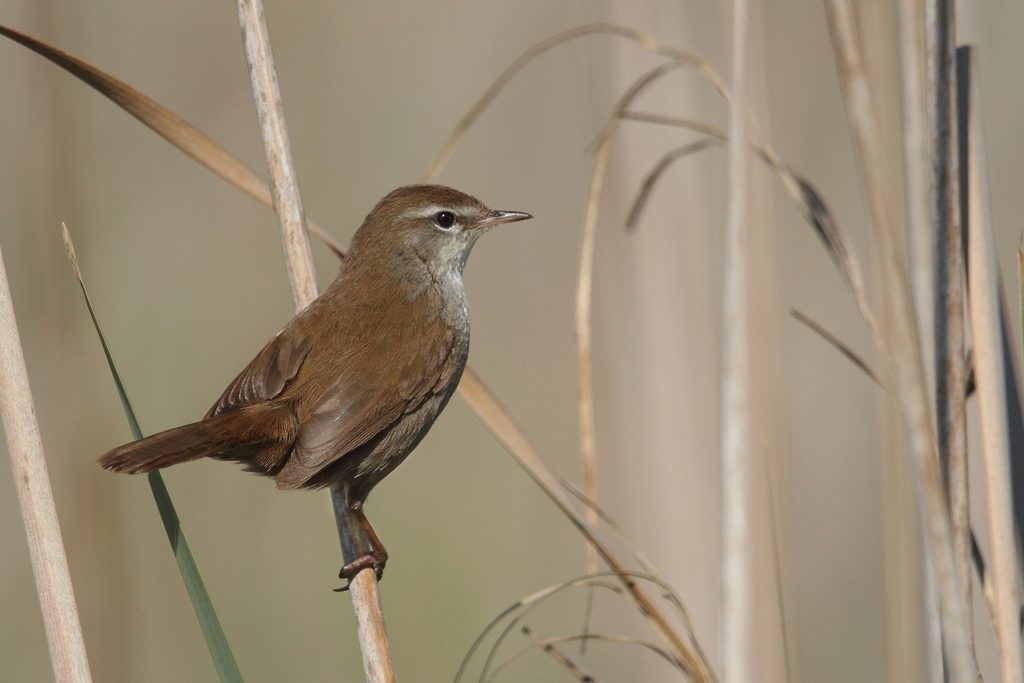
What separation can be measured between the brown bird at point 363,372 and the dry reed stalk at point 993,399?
122cm

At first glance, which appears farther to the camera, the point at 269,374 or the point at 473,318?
the point at 473,318

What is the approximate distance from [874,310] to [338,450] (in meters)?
1.15

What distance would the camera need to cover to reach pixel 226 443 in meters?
2.19

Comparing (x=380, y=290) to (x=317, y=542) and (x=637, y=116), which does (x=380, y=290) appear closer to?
(x=637, y=116)

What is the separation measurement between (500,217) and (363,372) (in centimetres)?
75

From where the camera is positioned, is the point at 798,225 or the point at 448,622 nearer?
the point at 448,622

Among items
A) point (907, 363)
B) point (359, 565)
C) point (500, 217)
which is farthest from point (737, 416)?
point (500, 217)

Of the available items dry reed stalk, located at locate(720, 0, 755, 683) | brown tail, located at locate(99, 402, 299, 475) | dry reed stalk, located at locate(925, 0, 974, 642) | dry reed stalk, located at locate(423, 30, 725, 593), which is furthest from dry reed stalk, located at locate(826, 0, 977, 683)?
brown tail, located at locate(99, 402, 299, 475)

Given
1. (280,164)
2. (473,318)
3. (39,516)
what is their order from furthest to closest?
(473,318)
(280,164)
(39,516)

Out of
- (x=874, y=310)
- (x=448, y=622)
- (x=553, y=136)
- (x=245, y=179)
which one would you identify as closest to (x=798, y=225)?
(x=553, y=136)

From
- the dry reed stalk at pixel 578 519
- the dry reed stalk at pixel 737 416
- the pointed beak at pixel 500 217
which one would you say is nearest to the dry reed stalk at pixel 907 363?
the dry reed stalk at pixel 737 416

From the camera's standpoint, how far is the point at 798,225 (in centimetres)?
467

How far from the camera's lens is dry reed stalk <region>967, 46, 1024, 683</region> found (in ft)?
5.58

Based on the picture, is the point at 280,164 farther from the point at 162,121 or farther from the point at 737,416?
the point at 737,416
